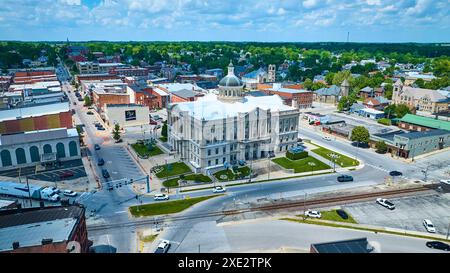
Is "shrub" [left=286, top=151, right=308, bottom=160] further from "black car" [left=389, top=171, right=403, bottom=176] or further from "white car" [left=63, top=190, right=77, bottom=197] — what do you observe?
"white car" [left=63, top=190, right=77, bottom=197]

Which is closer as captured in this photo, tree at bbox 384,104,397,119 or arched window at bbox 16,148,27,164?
arched window at bbox 16,148,27,164

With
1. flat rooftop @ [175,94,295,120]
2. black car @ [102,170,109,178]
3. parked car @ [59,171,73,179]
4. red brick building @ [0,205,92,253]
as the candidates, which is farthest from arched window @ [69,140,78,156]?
red brick building @ [0,205,92,253]

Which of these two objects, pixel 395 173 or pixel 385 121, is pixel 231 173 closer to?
pixel 395 173

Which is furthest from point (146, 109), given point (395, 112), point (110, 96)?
point (395, 112)

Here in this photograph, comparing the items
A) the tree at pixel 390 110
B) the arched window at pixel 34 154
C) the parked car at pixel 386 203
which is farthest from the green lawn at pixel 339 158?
the arched window at pixel 34 154

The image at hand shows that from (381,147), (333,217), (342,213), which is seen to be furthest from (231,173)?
(381,147)

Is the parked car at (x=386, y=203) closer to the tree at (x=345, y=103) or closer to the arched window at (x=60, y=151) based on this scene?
the arched window at (x=60, y=151)
